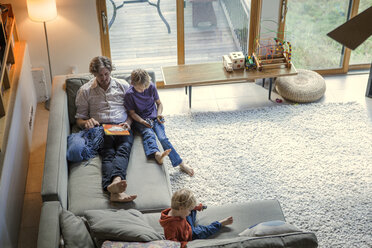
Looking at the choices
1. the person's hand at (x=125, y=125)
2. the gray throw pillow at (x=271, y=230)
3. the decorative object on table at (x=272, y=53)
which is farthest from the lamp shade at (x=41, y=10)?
the gray throw pillow at (x=271, y=230)

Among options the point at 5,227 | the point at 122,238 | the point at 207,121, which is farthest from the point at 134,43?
the point at 122,238

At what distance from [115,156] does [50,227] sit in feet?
3.53

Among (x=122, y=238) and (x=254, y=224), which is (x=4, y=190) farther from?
(x=254, y=224)

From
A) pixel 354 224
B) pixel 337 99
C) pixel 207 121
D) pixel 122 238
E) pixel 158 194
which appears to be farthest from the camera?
pixel 337 99

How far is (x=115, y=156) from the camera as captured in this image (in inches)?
142

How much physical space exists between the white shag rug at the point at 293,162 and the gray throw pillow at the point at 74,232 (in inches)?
51.9

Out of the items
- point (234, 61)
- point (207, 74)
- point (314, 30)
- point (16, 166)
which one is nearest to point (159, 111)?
point (207, 74)

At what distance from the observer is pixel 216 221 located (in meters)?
3.01

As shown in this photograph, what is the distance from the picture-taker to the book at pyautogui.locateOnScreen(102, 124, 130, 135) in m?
3.78

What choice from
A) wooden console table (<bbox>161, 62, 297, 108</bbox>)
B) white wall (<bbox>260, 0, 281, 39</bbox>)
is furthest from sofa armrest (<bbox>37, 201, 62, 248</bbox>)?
white wall (<bbox>260, 0, 281, 39</bbox>)

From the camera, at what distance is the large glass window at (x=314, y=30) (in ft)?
18.4

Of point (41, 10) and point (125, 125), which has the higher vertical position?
point (41, 10)

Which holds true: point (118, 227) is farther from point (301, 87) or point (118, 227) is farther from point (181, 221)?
point (301, 87)

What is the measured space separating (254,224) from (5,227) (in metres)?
1.67
